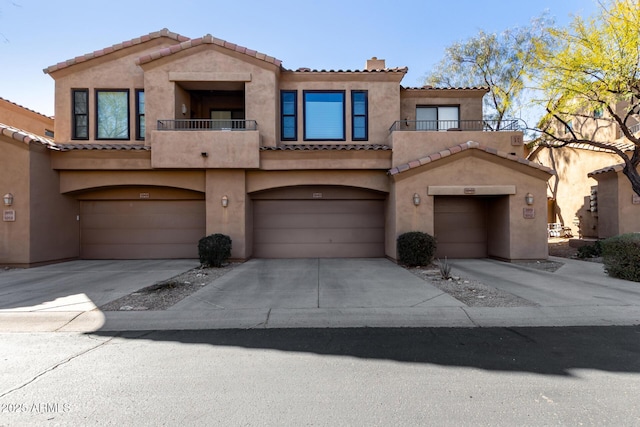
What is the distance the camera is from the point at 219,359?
4246 mm

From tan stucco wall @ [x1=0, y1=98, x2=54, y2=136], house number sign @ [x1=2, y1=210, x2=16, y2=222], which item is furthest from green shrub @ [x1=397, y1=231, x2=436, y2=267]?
tan stucco wall @ [x1=0, y1=98, x2=54, y2=136]

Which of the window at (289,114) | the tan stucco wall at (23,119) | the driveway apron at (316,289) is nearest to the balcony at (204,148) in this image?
the window at (289,114)

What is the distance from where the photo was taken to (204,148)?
11.6 m

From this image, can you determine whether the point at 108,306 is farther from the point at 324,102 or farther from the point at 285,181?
the point at 324,102

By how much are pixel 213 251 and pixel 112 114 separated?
7.46 m

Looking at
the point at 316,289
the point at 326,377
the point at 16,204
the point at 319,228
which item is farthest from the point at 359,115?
the point at 16,204

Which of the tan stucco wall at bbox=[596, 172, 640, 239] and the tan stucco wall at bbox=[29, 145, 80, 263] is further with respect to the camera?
the tan stucco wall at bbox=[596, 172, 640, 239]

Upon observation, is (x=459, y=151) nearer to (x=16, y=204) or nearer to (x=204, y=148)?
(x=204, y=148)

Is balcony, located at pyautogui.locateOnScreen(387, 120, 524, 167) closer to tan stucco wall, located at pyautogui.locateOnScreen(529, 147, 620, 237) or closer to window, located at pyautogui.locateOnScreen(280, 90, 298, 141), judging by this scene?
window, located at pyautogui.locateOnScreen(280, 90, 298, 141)

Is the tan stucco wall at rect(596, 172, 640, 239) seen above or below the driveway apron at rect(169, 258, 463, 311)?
above

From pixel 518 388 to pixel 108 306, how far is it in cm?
685

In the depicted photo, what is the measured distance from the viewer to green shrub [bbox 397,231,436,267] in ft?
33.4

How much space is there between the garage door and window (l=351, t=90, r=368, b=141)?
274 centimetres

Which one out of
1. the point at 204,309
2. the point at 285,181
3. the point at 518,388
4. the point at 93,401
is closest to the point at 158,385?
the point at 93,401
